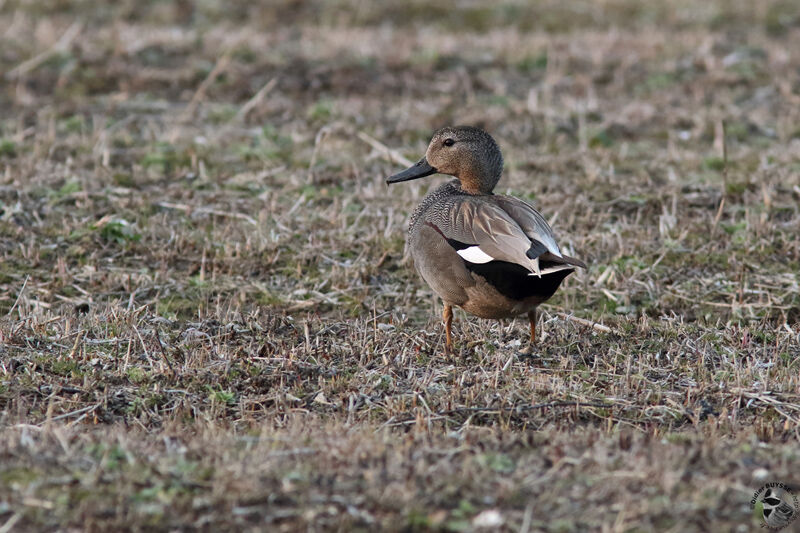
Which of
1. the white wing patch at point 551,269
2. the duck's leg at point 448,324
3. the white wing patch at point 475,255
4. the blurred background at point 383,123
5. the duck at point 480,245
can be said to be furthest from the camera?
the blurred background at point 383,123

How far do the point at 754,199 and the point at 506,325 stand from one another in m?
3.17

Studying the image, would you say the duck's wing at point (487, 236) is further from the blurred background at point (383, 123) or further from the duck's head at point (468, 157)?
the blurred background at point (383, 123)

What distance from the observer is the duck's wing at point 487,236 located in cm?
525

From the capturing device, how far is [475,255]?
18.0 ft

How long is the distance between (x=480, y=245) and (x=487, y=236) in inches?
2.4

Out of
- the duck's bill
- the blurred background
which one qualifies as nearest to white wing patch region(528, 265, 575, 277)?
the duck's bill

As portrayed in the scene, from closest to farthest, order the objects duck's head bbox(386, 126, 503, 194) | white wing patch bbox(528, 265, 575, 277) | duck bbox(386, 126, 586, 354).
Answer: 1. white wing patch bbox(528, 265, 575, 277)
2. duck bbox(386, 126, 586, 354)
3. duck's head bbox(386, 126, 503, 194)

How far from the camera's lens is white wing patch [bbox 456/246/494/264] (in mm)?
A: 5434

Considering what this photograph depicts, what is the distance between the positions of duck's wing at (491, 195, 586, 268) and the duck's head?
34cm

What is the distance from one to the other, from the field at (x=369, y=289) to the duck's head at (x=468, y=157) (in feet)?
2.87

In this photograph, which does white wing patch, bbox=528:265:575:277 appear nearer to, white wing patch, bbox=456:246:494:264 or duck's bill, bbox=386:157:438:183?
white wing patch, bbox=456:246:494:264

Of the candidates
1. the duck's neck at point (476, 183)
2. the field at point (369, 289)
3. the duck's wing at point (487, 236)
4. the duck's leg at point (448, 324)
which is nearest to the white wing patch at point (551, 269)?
the duck's wing at point (487, 236)

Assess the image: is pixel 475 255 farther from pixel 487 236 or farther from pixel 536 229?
pixel 536 229

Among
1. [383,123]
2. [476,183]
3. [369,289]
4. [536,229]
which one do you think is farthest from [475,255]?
[383,123]
